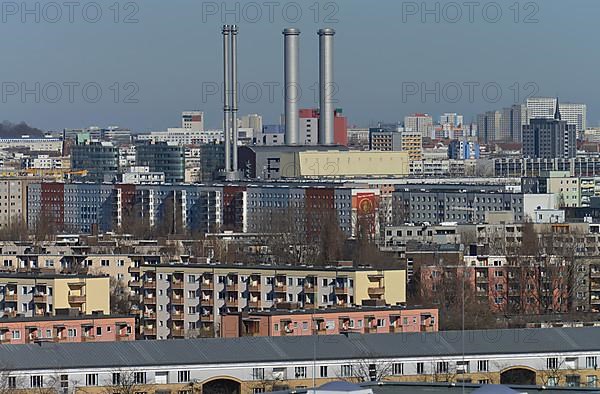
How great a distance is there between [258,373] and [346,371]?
1.83 ft

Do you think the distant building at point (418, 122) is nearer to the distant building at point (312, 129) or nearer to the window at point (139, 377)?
the distant building at point (312, 129)

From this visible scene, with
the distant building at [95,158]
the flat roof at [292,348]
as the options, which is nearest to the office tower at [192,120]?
the distant building at [95,158]

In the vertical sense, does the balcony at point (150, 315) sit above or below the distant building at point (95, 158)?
below

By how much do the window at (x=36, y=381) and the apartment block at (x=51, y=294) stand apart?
490cm

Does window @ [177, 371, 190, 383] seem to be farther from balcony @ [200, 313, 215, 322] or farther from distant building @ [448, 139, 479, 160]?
distant building @ [448, 139, 479, 160]

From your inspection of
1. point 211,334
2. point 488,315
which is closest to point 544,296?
point 488,315

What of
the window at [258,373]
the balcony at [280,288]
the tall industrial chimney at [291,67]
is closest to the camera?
the window at [258,373]

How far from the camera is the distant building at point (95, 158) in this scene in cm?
5072

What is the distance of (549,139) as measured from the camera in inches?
2781

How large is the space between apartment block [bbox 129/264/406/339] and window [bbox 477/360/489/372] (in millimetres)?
4939

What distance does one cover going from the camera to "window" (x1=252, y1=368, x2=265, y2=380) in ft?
42.0

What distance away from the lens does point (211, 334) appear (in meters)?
17.9

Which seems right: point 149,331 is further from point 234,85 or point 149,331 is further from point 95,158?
point 95,158

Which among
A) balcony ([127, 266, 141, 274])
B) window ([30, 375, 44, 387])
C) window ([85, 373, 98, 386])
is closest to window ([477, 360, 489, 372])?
window ([85, 373, 98, 386])
